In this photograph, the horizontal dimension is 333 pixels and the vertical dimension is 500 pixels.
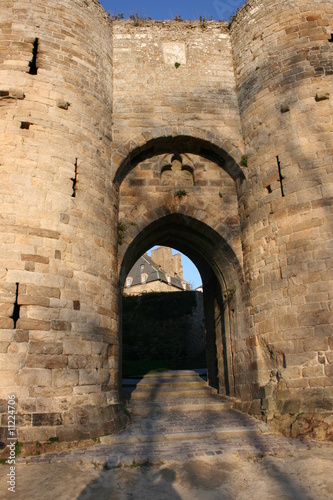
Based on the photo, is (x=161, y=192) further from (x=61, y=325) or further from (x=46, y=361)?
(x=46, y=361)

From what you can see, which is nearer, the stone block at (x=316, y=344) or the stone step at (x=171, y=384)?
the stone block at (x=316, y=344)

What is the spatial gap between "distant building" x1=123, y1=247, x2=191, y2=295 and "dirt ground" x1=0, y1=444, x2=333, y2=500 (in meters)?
16.4

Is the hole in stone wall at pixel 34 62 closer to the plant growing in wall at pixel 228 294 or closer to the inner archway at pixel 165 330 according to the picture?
the plant growing in wall at pixel 228 294

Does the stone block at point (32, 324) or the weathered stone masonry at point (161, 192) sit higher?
the weathered stone masonry at point (161, 192)

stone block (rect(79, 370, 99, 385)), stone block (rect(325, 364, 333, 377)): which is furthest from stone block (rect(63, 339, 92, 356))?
stone block (rect(325, 364, 333, 377))

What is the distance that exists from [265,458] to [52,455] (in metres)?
2.54

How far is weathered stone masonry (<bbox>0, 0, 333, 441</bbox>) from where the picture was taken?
5625 mm

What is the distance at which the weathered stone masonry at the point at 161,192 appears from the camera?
5.62m

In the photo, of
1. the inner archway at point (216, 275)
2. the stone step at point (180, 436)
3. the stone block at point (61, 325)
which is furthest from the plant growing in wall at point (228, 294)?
the stone block at point (61, 325)

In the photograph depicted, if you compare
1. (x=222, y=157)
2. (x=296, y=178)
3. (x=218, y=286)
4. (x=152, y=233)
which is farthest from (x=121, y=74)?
(x=218, y=286)

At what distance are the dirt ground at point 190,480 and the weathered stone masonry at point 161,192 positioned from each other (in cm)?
86

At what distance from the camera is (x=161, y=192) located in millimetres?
8320

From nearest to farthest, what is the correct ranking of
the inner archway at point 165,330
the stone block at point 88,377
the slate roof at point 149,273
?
the stone block at point 88,377 < the inner archway at point 165,330 < the slate roof at point 149,273

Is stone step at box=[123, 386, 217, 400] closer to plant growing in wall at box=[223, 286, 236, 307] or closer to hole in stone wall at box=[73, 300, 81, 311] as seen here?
plant growing in wall at box=[223, 286, 236, 307]
